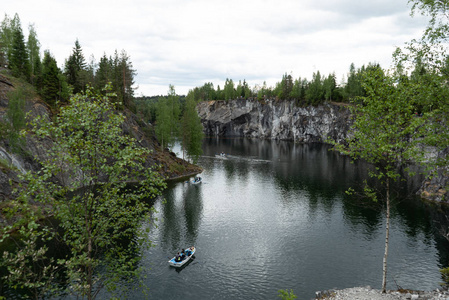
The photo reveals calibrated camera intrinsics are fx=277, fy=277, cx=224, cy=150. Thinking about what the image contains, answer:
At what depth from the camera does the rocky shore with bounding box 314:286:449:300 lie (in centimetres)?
2048

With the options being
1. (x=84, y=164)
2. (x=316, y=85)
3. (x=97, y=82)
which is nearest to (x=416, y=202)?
(x=84, y=164)

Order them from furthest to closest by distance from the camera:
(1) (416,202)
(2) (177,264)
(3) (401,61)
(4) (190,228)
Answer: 1. (1) (416,202)
2. (4) (190,228)
3. (2) (177,264)
4. (3) (401,61)

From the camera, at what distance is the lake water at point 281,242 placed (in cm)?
2866

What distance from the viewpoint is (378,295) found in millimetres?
22031

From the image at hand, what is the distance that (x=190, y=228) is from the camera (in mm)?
43062

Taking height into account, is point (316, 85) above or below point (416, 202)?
above

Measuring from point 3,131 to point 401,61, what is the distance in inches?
2154

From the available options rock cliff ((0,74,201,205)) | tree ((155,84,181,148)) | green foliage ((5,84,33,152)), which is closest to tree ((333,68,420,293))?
A: rock cliff ((0,74,201,205))

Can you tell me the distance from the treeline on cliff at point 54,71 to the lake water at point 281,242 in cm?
3531

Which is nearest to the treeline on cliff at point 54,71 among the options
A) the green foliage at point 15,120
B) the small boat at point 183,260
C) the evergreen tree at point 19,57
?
the evergreen tree at point 19,57

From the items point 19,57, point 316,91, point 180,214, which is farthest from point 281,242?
point 316,91

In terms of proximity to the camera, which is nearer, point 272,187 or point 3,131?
point 3,131

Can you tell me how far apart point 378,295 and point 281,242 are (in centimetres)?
1696

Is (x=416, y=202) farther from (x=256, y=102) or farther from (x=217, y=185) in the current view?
(x=256, y=102)
